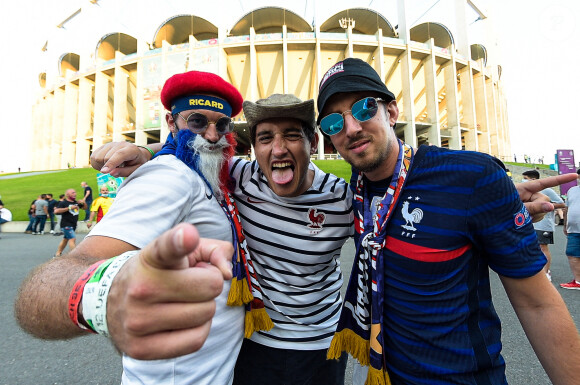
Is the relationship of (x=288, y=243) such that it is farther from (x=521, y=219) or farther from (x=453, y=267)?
(x=521, y=219)

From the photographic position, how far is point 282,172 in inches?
75.5

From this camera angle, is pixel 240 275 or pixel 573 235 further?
pixel 573 235

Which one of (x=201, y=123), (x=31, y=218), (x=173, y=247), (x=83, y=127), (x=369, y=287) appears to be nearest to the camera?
(x=173, y=247)

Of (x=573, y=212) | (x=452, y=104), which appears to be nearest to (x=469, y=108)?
(x=452, y=104)

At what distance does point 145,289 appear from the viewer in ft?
1.92

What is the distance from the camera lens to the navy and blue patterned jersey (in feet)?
4.32

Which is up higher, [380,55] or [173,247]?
[380,55]

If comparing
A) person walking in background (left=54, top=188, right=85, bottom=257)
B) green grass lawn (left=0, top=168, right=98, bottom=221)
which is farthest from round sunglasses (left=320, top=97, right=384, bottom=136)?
green grass lawn (left=0, top=168, right=98, bottom=221)

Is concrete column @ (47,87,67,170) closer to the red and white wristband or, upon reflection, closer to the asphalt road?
the asphalt road

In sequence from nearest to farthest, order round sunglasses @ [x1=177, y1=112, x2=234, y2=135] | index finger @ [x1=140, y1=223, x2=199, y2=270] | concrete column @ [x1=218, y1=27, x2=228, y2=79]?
index finger @ [x1=140, y1=223, x2=199, y2=270] → round sunglasses @ [x1=177, y1=112, x2=234, y2=135] → concrete column @ [x1=218, y1=27, x2=228, y2=79]

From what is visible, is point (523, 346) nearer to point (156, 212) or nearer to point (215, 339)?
point (215, 339)

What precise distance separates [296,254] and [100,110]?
39.4 meters

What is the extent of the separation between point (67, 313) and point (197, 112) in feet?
5.33

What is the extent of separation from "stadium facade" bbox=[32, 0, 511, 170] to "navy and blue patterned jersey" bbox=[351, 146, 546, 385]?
1161 inches
